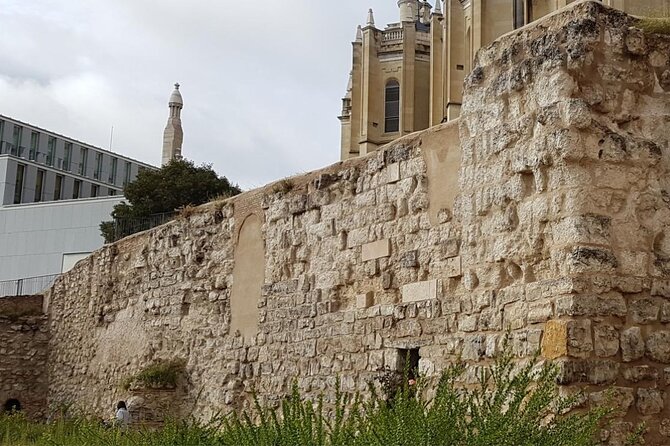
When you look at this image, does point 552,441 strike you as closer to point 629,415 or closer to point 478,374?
point 629,415

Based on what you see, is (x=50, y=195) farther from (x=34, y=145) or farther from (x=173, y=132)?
(x=173, y=132)

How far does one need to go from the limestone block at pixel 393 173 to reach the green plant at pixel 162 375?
512cm

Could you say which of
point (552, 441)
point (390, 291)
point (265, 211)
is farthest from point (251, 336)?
point (552, 441)

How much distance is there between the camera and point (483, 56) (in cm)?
836

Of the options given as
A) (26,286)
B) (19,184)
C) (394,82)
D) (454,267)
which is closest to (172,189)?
(26,286)

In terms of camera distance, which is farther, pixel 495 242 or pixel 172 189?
pixel 172 189

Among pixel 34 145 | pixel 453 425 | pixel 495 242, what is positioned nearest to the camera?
pixel 453 425

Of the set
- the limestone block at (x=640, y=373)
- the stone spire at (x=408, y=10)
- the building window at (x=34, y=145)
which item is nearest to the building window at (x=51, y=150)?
the building window at (x=34, y=145)

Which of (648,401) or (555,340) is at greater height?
(555,340)

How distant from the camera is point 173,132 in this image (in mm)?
63719

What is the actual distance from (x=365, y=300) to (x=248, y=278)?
8.87ft

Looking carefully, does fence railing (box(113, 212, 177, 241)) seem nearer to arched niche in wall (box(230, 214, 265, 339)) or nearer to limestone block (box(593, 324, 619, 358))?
arched niche in wall (box(230, 214, 265, 339))

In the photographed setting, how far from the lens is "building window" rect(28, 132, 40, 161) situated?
5969 centimetres

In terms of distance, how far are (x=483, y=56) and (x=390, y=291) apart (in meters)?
2.56
